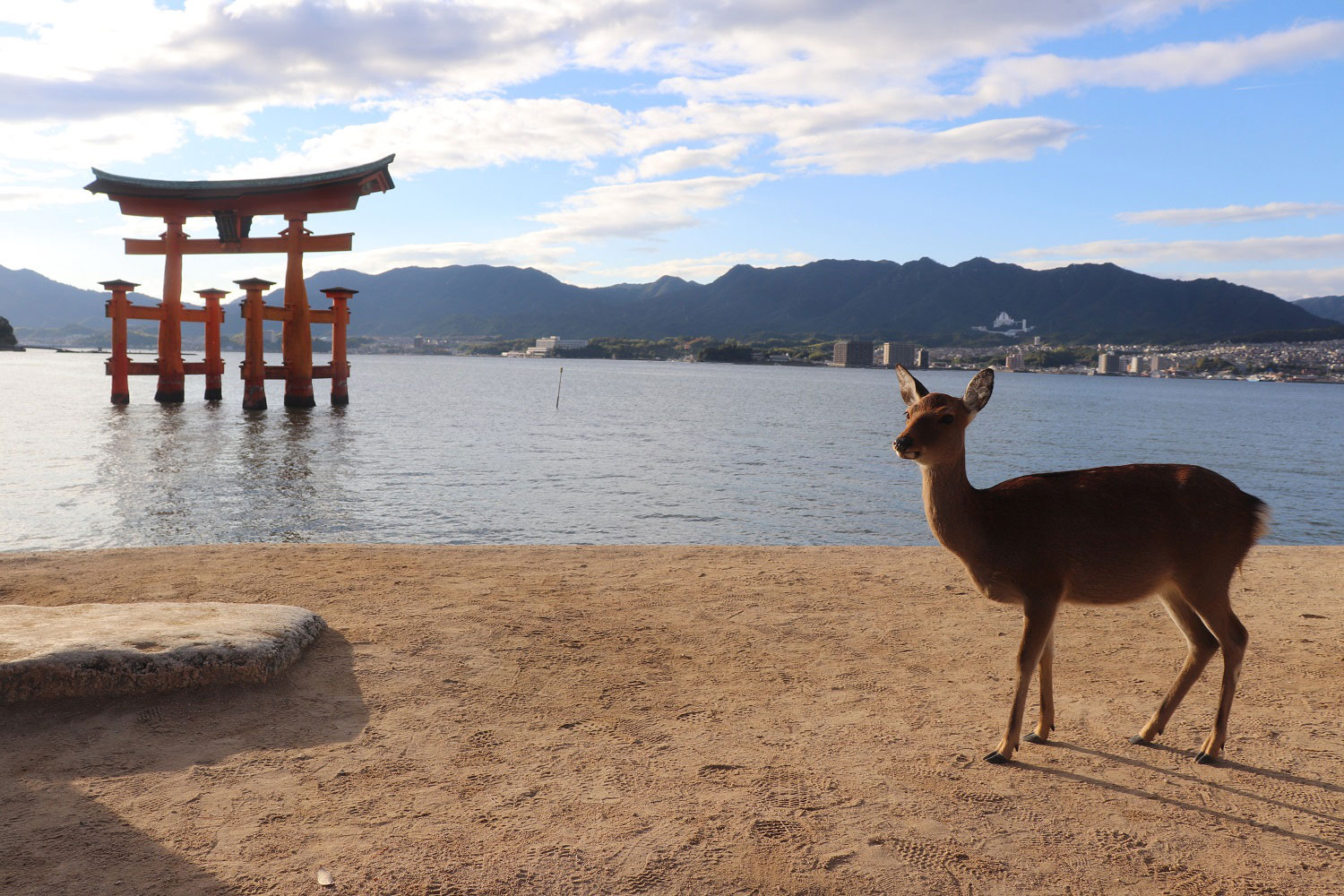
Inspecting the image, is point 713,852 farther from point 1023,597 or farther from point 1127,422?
point 1127,422

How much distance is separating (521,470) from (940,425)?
76.8 ft

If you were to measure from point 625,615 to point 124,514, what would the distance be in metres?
14.1

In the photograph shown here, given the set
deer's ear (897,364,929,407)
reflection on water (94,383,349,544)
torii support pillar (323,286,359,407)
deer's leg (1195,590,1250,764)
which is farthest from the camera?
torii support pillar (323,286,359,407)

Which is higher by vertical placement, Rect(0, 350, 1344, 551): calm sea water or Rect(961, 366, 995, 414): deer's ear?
Rect(961, 366, 995, 414): deer's ear

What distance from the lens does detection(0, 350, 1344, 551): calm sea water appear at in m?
17.3

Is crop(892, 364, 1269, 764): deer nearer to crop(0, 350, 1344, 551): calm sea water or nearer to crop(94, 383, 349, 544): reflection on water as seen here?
crop(0, 350, 1344, 551): calm sea water

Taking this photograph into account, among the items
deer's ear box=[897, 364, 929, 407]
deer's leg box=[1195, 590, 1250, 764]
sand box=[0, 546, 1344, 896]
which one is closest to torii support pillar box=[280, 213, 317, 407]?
sand box=[0, 546, 1344, 896]

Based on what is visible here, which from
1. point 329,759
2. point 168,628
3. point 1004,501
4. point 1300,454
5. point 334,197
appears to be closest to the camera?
point 329,759

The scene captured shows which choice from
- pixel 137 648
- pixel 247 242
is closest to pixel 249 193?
pixel 247 242

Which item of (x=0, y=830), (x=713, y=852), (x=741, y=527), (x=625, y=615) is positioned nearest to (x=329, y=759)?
(x=0, y=830)

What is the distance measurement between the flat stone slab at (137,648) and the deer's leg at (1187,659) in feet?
17.8

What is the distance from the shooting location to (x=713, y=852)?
3699 millimetres

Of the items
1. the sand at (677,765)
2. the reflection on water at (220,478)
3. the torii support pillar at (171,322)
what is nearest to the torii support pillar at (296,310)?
the reflection on water at (220,478)

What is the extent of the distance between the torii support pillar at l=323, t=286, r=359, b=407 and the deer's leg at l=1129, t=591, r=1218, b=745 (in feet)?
123
